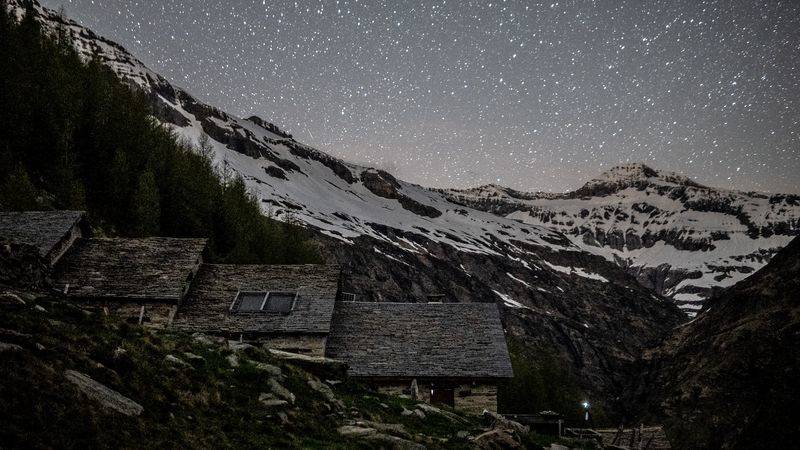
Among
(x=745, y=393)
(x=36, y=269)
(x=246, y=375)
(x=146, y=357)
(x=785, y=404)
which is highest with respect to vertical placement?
(x=36, y=269)

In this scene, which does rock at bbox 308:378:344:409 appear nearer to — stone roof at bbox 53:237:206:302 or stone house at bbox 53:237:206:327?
stone house at bbox 53:237:206:327

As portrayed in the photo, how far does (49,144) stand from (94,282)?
19.9 meters

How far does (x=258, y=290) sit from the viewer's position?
26.5 m

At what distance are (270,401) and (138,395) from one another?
333 centimetres

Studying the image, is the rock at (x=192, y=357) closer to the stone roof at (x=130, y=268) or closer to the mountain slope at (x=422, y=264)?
the stone roof at (x=130, y=268)

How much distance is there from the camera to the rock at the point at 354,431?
10491 mm

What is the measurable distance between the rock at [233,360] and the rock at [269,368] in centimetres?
44

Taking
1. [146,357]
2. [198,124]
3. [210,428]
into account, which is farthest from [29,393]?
[198,124]

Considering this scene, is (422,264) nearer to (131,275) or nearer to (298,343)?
(298,343)

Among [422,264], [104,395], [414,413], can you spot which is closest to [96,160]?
[414,413]

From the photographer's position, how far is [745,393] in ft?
221

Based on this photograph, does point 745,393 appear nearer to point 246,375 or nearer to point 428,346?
point 428,346

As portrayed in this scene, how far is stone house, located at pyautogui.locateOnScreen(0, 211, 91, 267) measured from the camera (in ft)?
72.8

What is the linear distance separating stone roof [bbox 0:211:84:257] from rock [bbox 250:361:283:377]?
1492 centimetres
